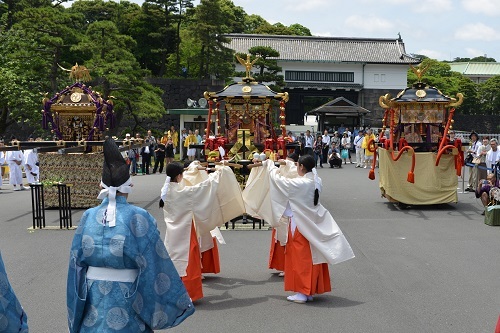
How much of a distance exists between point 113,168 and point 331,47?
1838 inches

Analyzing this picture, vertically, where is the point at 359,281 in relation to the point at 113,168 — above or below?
below

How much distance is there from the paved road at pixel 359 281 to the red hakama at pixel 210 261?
163mm

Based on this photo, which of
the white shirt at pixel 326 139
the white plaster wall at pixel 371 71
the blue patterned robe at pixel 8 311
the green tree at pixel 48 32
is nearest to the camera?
the blue patterned robe at pixel 8 311

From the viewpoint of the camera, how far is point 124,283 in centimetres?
438

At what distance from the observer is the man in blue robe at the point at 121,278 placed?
4348mm

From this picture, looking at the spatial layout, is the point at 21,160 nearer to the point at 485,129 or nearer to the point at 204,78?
the point at 204,78

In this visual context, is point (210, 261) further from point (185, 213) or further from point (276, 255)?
point (185, 213)

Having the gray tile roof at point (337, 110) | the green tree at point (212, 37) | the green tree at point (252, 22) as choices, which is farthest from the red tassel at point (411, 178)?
the green tree at point (252, 22)

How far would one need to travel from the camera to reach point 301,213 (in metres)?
7.28

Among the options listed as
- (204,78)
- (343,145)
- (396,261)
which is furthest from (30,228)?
(204,78)

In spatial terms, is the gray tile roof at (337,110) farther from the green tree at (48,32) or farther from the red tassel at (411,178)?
the red tassel at (411,178)

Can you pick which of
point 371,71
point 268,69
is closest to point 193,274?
point 268,69

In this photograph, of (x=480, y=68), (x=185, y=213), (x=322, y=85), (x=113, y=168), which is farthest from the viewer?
(x=480, y=68)

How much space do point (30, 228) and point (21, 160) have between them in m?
8.26
